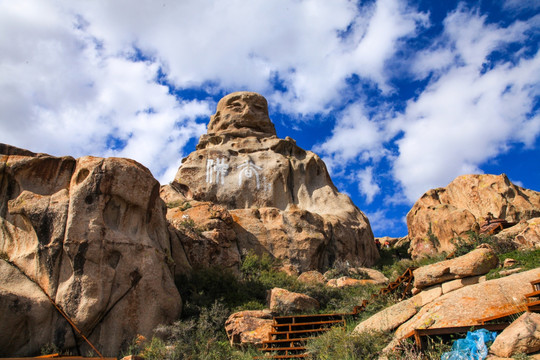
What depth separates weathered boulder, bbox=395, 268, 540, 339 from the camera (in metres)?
9.86

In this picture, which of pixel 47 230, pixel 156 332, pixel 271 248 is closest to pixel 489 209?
pixel 271 248

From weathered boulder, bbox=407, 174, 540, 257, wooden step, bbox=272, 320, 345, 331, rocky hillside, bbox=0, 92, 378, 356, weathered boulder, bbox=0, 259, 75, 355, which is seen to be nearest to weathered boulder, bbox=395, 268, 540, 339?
wooden step, bbox=272, 320, 345, 331

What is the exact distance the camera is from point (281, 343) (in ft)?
43.0

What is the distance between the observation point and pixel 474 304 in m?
10.2

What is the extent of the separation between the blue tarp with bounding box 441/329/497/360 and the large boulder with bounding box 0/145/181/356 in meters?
9.19

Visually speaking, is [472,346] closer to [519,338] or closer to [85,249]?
[519,338]

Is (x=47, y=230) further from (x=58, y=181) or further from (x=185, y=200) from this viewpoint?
(x=185, y=200)

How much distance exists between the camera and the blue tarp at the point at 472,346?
26.8 ft

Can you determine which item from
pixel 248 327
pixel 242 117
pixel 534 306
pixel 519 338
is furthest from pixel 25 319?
pixel 242 117

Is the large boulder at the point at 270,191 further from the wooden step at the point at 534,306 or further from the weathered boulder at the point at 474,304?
the wooden step at the point at 534,306

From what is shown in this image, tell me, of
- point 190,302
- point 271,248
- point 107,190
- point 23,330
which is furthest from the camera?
point 271,248

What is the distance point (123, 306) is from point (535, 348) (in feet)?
35.8

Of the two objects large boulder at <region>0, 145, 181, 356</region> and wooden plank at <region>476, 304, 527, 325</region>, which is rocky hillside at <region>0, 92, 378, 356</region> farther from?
wooden plank at <region>476, 304, 527, 325</region>

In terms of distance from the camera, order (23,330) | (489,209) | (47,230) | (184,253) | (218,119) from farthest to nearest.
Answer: (218,119) < (489,209) < (184,253) < (47,230) < (23,330)
